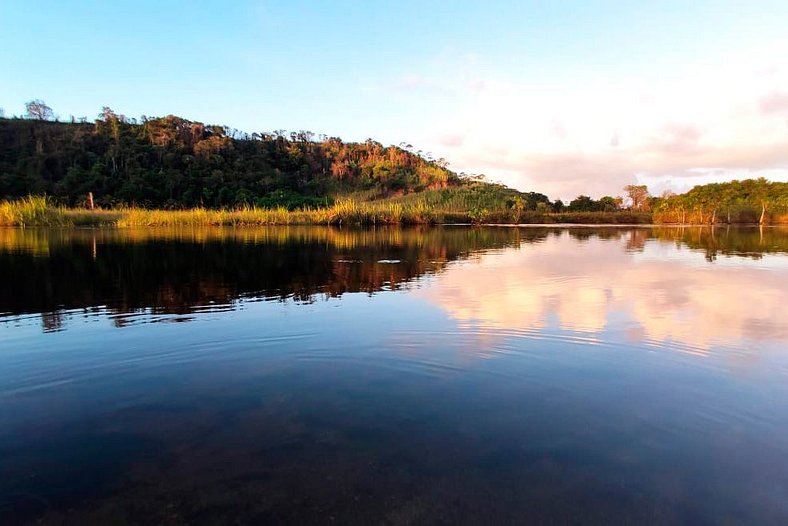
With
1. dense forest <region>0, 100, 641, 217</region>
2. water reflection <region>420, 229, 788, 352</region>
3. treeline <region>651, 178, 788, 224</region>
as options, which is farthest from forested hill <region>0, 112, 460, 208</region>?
water reflection <region>420, 229, 788, 352</region>

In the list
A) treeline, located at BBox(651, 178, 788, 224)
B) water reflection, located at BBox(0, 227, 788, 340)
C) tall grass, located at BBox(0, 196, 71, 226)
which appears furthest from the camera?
treeline, located at BBox(651, 178, 788, 224)

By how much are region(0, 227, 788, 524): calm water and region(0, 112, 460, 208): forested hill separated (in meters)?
48.1

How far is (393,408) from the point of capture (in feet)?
10.9

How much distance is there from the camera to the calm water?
2.27 metres

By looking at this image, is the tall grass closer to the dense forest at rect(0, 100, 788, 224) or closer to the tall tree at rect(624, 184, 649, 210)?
the dense forest at rect(0, 100, 788, 224)

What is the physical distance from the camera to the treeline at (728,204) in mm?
45344

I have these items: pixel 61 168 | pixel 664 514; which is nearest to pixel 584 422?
pixel 664 514

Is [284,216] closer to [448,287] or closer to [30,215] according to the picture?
[30,215]

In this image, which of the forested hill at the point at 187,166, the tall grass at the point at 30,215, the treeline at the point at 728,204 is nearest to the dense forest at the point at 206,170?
the forested hill at the point at 187,166

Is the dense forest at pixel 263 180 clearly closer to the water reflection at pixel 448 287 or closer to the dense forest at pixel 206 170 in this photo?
the dense forest at pixel 206 170

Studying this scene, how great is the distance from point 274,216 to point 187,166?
3071cm

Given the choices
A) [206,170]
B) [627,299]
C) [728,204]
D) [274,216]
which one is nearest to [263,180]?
[206,170]

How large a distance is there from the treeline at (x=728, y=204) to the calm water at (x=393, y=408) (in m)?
45.6

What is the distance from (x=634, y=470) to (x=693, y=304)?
543 centimetres
